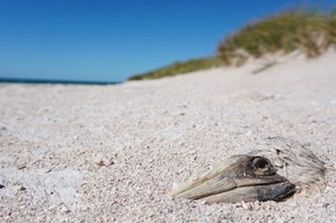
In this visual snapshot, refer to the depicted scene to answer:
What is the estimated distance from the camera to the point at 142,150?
11.0ft

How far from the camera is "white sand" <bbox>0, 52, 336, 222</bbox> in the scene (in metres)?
2.51

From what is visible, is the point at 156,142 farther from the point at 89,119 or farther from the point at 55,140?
the point at 89,119

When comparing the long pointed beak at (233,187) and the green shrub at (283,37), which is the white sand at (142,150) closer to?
the long pointed beak at (233,187)

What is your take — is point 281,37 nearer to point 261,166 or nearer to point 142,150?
point 142,150

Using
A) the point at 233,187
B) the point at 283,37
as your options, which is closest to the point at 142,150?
the point at 233,187

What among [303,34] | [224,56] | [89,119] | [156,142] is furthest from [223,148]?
[224,56]

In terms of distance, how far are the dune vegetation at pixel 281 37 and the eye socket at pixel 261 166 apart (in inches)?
266

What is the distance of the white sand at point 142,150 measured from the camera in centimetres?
251

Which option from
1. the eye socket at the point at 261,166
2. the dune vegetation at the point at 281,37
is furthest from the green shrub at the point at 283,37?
the eye socket at the point at 261,166

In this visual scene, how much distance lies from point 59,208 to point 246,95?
11.9 ft

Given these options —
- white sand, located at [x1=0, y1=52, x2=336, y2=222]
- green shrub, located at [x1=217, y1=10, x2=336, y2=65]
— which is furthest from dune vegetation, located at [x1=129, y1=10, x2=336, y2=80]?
white sand, located at [x1=0, y1=52, x2=336, y2=222]

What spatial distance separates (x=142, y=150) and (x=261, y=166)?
1.02 meters

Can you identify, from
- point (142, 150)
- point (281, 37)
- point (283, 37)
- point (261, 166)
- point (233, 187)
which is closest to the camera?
point (233, 187)

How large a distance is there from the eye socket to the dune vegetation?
675 cm
